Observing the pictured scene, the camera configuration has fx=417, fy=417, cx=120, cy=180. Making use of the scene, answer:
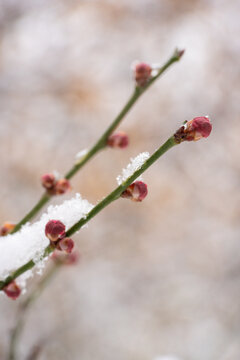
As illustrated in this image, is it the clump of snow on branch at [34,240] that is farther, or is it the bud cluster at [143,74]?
the bud cluster at [143,74]

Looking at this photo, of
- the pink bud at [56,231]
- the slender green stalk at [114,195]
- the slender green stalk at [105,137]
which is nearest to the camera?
the slender green stalk at [114,195]

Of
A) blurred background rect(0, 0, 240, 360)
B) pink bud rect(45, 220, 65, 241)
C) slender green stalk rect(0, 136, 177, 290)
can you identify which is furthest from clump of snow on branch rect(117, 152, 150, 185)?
blurred background rect(0, 0, 240, 360)

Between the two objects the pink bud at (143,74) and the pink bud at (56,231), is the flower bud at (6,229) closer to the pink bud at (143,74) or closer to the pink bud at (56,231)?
the pink bud at (56,231)


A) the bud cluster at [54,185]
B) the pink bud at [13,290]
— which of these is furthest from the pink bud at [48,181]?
the pink bud at [13,290]

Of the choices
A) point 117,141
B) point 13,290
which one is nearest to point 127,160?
point 117,141

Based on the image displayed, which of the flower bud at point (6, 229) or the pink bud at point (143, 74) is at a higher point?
the pink bud at point (143, 74)

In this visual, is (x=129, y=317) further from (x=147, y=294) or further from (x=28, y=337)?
(x=28, y=337)

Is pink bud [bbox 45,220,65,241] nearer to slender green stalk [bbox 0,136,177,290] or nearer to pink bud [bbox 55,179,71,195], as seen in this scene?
slender green stalk [bbox 0,136,177,290]
